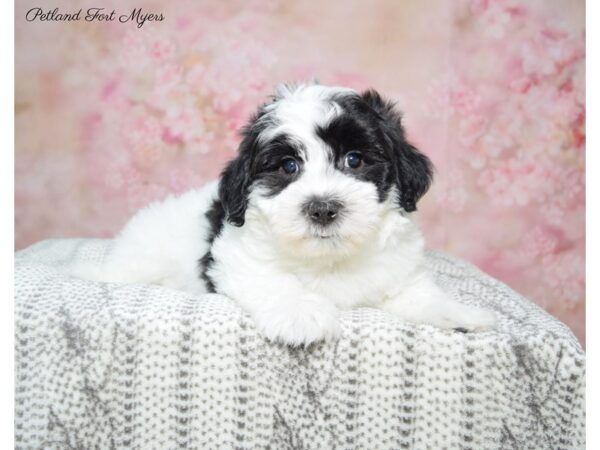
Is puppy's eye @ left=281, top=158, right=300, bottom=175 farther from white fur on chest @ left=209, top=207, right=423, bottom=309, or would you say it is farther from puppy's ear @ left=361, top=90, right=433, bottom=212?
puppy's ear @ left=361, top=90, right=433, bottom=212

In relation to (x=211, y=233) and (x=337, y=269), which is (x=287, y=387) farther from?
(x=211, y=233)

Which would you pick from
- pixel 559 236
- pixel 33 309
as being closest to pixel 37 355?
pixel 33 309

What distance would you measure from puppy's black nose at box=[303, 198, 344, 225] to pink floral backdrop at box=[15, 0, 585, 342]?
1.94 meters

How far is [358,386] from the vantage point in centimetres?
181

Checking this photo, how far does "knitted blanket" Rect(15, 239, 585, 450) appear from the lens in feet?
5.86

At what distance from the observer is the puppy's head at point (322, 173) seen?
6.44 ft

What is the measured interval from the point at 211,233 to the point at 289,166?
0.59 metres

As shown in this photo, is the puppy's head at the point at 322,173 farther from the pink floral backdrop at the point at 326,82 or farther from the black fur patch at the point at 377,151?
the pink floral backdrop at the point at 326,82

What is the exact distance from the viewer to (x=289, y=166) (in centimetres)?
217

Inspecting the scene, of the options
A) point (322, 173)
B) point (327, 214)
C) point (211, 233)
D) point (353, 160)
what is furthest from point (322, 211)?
point (211, 233)

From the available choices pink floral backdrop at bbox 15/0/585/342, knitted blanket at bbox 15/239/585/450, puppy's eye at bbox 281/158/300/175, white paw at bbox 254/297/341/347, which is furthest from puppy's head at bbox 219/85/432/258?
pink floral backdrop at bbox 15/0/585/342

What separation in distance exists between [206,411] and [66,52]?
267cm

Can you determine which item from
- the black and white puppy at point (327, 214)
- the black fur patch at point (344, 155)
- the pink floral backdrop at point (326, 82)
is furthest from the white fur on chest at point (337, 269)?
the pink floral backdrop at point (326, 82)
